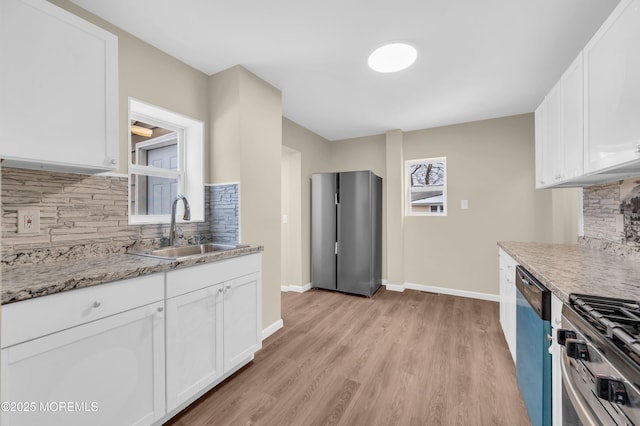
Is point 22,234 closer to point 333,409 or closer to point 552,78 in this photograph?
point 333,409

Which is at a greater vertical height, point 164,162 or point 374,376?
point 164,162

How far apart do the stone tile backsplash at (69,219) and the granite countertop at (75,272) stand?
3.0 inches

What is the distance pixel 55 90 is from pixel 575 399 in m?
2.45

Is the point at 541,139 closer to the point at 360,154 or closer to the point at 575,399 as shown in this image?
the point at 575,399

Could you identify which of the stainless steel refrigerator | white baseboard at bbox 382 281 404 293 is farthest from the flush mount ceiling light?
white baseboard at bbox 382 281 404 293

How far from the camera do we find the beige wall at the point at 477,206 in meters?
3.24

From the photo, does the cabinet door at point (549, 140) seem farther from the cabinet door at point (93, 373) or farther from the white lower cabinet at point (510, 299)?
the cabinet door at point (93, 373)

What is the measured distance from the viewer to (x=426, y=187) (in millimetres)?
3895

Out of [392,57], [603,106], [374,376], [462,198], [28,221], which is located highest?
[392,57]

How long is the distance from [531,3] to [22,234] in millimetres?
3181

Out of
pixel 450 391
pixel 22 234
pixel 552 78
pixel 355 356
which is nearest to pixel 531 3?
pixel 552 78

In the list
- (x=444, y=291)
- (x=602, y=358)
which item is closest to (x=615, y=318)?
(x=602, y=358)

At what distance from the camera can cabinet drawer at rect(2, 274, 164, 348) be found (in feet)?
2.95

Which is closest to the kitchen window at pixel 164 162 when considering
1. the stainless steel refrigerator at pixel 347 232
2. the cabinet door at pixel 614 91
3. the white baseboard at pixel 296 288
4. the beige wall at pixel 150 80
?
the beige wall at pixel 150 80
